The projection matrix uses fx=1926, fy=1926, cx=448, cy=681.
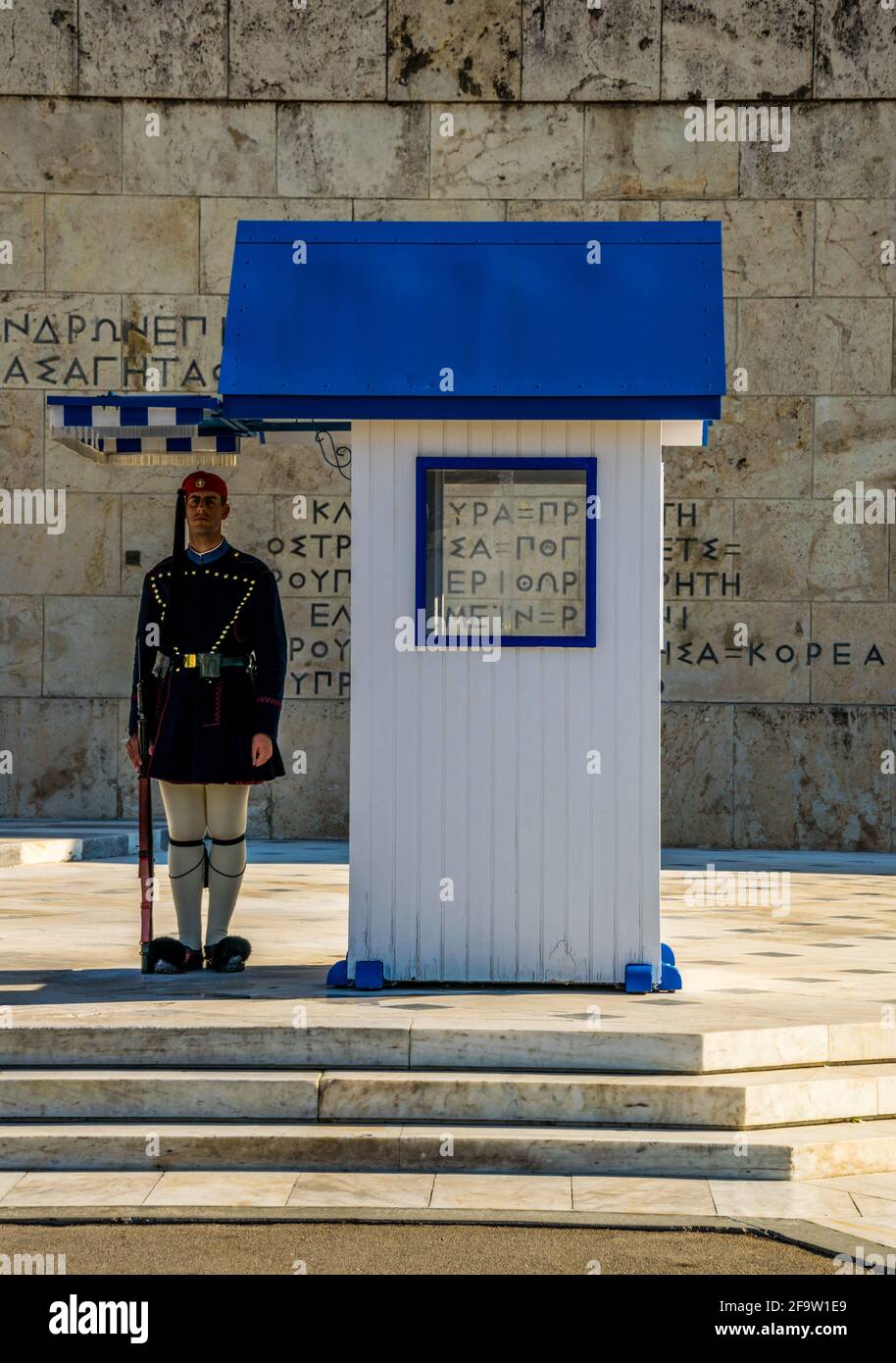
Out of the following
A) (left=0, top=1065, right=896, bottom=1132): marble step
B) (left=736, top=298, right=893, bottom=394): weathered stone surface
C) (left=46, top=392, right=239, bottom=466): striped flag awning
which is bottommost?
(left=0, top=1065, right=896, bottom=1132): marble step

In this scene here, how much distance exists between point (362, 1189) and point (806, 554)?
9.93 m

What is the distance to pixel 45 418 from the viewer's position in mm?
15273

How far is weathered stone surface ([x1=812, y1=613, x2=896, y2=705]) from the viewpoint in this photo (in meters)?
15.0

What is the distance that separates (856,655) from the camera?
1502 centimetres

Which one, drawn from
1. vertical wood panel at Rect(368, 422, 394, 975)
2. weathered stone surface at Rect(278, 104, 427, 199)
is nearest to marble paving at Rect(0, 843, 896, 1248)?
vertical wood panel at Rect(368, 422, 394, 975)

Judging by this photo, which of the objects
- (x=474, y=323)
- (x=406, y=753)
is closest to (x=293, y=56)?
(x=474, y=323)

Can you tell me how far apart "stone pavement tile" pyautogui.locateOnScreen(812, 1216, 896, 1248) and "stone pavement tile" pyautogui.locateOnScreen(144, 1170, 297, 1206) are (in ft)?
5.36

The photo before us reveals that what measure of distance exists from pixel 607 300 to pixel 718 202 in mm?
7860

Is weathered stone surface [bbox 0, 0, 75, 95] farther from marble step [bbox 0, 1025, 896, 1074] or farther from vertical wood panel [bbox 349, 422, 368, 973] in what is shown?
marble step [bbox 0, 1025, 896, 1074]

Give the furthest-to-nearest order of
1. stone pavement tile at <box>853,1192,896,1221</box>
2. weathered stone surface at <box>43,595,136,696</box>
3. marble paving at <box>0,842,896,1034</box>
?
weathered stone surface at <box>43,595,136,696</box> → marble paving at <box>0,842,896,1034</box> → stone pavement tile at <box>853,1192,896,1221</box>

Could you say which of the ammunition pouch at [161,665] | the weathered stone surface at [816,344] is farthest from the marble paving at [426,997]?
the weathered stone surface at [816,344]

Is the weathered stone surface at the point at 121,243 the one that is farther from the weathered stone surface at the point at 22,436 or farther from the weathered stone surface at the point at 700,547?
the weathered stone surface at the point at 700,547
